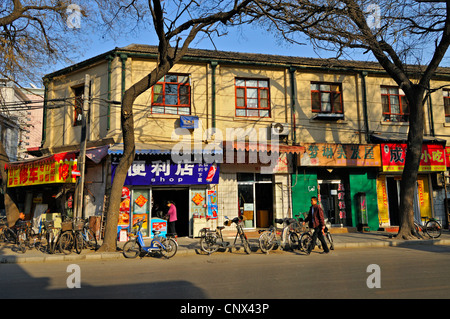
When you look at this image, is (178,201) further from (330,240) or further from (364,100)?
(364,100)

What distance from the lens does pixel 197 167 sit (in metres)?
14.6

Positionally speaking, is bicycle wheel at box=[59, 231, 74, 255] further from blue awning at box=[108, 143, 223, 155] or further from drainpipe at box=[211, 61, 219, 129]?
drainpipe at box=[211, 61, 219, 129]

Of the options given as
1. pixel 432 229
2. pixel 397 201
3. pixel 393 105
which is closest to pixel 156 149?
pixel 432 229

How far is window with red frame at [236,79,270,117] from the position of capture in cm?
1606

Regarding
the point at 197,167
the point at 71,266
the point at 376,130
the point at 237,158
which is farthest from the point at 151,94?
the point at 376,130

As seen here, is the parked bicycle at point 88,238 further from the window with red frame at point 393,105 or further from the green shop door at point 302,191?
the window with red frame at point 393,105

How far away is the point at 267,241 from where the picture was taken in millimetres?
11109

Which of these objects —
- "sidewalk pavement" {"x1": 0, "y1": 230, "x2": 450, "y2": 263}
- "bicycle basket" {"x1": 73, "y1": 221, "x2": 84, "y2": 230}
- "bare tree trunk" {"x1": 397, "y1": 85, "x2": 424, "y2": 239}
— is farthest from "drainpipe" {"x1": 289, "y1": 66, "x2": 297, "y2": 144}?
"bicycle basket" {"x1": 73, "y1": 221, "x2": 84, "y2": 230}

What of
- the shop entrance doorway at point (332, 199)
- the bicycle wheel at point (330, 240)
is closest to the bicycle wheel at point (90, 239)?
the bicycle wheel at point (330, 240)

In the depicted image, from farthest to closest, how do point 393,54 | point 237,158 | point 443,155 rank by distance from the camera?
point 443,155 < point 237,158 < point 393,54

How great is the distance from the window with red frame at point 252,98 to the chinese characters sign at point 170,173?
3345 mm

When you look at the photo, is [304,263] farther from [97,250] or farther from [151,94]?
[151,94]

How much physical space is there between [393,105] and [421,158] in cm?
317

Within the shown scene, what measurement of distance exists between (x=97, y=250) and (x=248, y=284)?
→ 672 centimetres
